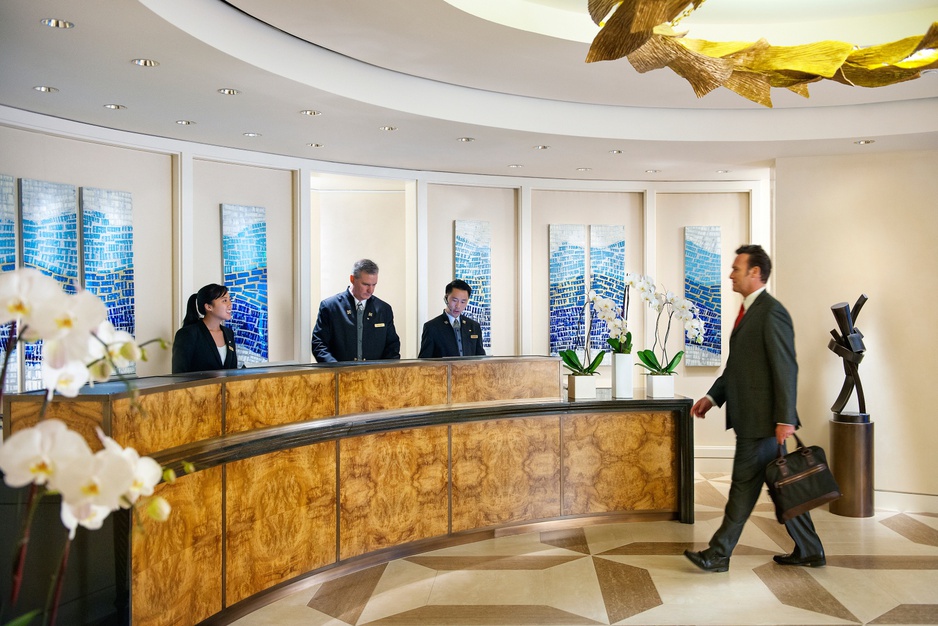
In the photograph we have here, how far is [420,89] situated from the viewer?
5379 millimetres

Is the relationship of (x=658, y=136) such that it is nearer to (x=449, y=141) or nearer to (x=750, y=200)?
(x=449, y=141)

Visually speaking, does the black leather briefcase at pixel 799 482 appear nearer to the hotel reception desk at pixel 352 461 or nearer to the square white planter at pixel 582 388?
the hotel reception desk at pixel 352 461

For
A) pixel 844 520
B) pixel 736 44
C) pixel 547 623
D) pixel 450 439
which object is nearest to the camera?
pixel 736 44

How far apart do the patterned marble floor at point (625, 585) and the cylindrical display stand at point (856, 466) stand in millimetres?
483

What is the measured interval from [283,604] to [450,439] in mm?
1464

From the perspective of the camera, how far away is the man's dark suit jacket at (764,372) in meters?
4.39

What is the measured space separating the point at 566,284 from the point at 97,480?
7.47m

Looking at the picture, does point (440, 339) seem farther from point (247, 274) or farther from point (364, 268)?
point (247, 274)

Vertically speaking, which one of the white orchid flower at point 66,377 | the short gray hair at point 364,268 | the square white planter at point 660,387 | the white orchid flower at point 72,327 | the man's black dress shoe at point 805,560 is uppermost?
the short gray hair at point 364,268

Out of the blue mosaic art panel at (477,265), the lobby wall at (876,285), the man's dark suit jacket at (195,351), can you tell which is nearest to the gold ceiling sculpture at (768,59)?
the man's dark suit jacket at (195,351)

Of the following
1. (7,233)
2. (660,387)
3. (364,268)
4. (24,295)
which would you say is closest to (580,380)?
(660,387)

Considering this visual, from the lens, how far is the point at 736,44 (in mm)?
3363

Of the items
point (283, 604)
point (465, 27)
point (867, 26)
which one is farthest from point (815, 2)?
point (283, 604)

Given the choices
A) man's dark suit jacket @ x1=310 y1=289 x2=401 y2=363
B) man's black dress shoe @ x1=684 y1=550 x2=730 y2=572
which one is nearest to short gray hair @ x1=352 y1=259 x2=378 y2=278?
man's dark suit jacket @ x1=310 y1=289 x2=401 y2=363
